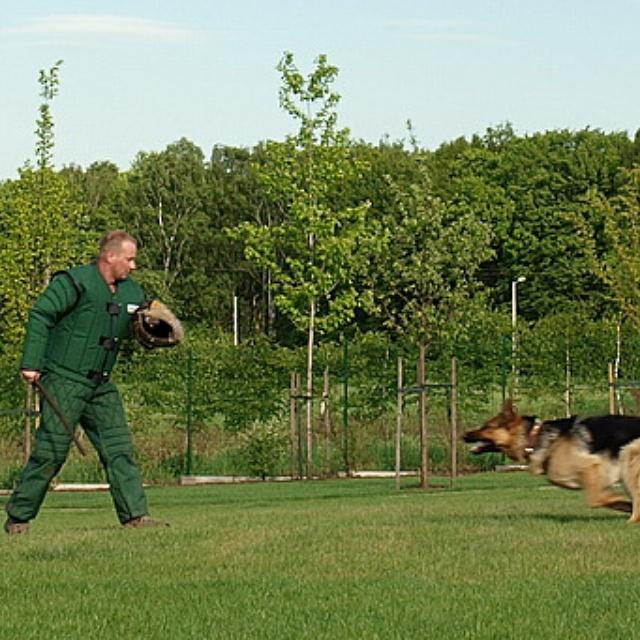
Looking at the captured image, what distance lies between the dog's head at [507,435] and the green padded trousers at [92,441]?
3458 mm

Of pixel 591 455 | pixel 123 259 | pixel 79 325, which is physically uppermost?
pixel 123 259

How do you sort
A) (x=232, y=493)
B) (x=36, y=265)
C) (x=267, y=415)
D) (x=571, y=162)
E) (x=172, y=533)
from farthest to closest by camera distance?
(x=571, y=162) < (x=267, y=415) < (x=36, y=265) < (x=232, y=493) < (x=172, y=533)

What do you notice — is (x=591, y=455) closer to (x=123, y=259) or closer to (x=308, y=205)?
(x=123, y=259)

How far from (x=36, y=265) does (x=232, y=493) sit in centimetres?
656

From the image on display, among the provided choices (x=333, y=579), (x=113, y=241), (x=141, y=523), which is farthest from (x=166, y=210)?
(x=333, y=579)

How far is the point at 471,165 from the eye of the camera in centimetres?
9106

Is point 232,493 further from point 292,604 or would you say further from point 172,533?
point 292,604

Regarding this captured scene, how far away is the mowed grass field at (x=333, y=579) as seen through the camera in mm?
7359

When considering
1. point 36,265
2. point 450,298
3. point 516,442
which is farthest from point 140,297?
point 450,298

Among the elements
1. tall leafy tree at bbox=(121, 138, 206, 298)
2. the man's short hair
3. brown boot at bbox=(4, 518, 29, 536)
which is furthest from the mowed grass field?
tall leafy tree at bbox=(121, 138, 206, 298)

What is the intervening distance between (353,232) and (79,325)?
23150 millimetres

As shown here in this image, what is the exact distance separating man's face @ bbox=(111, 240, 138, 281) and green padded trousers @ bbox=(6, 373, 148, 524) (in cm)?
87

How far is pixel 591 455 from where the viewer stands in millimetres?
13164

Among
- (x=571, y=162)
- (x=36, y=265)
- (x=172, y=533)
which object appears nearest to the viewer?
(x=172, y=533)
